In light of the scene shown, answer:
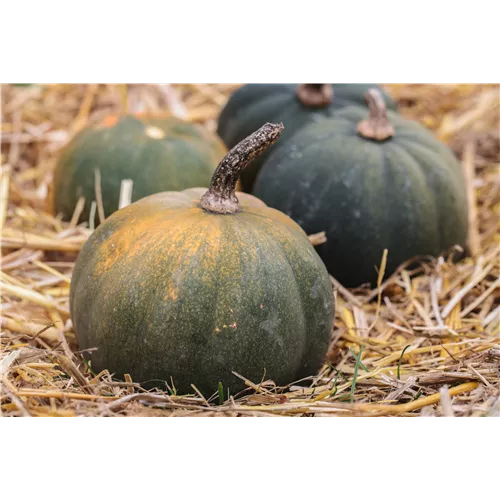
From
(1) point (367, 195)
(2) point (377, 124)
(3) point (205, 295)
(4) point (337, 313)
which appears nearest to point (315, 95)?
(2) point (377, 124)

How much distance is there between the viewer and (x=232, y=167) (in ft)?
9.85

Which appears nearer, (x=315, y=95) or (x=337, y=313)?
(x=337, y=313)

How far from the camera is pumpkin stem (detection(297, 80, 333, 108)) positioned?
187 inches

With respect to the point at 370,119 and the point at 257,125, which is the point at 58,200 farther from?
the point at 370,119

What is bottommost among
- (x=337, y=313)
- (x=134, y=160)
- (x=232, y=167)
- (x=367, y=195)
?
(x=337, y=313)

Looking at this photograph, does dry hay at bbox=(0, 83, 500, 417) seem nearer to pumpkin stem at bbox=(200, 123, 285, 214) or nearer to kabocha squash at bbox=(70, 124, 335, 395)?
kabocha squash at bbox=(70, 124, 335, 395)

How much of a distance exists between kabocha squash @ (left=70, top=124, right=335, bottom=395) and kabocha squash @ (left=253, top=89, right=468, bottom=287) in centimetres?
105

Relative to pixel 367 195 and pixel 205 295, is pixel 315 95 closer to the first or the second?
pixel 367 195

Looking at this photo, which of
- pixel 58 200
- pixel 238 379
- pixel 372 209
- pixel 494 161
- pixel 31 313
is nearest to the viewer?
pixel 238 379

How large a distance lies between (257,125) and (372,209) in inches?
48.3

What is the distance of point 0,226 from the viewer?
4.37 meters

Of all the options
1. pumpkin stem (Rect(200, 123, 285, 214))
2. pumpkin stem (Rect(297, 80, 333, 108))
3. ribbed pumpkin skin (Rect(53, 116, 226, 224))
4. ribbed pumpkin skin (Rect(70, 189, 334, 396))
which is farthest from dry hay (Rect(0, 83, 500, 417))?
pumpkin stem (Rect(297, 80, 333, 108))

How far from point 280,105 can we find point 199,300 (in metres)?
2.38

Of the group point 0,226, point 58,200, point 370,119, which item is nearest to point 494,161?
point 370,119
